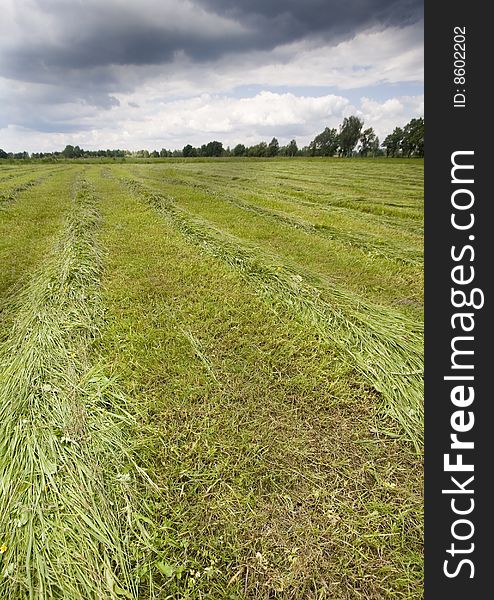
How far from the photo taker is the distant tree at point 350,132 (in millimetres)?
76062

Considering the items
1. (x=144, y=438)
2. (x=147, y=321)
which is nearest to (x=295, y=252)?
(x=147, y=321)

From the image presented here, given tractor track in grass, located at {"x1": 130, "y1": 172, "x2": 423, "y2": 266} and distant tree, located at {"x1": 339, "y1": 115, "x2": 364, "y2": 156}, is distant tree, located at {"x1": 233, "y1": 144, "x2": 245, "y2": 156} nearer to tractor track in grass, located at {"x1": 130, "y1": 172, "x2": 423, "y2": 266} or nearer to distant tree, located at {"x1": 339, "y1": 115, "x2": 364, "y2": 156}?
distant tree, located at {"x1": 339, "y1": 115, "x2": 364, "y2": 156}

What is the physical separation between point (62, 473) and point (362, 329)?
3657mm

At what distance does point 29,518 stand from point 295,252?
6664mm

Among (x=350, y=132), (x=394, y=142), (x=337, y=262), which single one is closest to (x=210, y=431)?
(x=337, y=262)

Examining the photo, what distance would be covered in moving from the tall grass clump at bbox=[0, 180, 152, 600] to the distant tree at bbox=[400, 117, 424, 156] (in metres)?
67.7

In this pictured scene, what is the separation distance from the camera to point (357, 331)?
4.22m

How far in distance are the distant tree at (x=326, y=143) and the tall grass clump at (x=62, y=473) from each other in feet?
291

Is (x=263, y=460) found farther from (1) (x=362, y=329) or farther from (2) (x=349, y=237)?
(2) (x=349, y=237)

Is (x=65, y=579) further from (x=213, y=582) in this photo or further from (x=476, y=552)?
(x=476, y=552)

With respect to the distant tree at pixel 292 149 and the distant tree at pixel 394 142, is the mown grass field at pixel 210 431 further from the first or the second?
the distant tree at pixel 292 149

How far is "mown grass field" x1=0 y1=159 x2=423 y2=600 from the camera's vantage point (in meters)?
1.99

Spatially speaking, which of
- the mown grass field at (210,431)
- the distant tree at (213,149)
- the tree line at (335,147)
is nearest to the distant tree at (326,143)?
the tree line at (335,147)

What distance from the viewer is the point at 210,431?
2.88 meters
